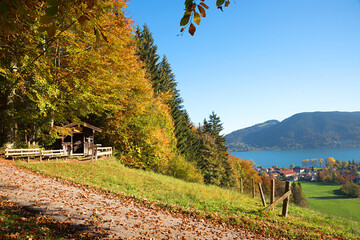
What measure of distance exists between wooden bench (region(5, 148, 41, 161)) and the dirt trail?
18.9 ft

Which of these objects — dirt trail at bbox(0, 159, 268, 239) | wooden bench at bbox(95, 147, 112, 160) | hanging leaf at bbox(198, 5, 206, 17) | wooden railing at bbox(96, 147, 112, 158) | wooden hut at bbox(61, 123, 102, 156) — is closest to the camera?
hanging leaf at bbox(198, 5, 206, 17)

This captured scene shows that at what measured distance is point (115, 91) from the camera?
1738cm

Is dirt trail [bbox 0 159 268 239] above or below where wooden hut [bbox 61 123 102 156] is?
below

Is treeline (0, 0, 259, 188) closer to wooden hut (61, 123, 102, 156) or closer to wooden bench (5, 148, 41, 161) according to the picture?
wooden bench (5, 148, 41, 161)

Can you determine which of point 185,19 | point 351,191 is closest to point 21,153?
point 185,19

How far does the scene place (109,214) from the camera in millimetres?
7168

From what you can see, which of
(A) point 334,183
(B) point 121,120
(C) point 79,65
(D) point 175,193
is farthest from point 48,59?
(A) point 334,183

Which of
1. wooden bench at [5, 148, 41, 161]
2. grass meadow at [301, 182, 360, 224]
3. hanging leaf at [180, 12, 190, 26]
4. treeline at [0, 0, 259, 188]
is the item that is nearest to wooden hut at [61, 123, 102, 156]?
treeline at [0, 0, 259, 188]

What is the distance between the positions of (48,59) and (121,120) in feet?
30.3

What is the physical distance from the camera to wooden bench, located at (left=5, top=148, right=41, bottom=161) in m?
14.4

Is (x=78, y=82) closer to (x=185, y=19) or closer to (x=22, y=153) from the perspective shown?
(x=22, y=153)

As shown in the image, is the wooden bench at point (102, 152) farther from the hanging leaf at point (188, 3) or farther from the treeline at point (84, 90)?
the hanging leaf at point (188, 3)

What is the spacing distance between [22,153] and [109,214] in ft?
38.7

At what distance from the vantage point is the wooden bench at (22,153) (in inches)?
567
